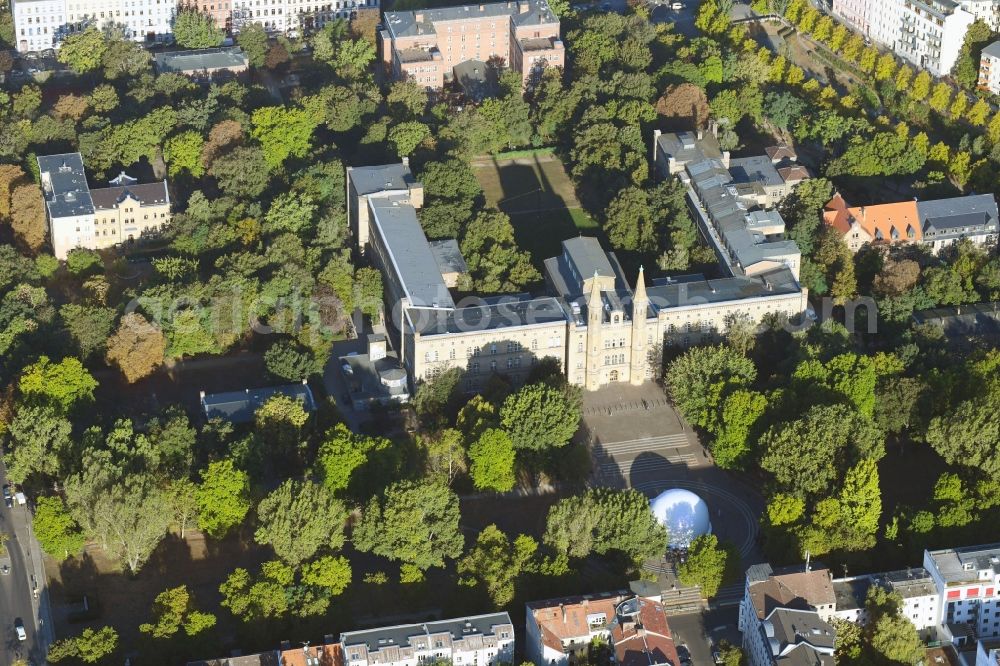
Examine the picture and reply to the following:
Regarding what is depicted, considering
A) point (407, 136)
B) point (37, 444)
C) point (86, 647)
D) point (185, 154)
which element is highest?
point (407, 136)

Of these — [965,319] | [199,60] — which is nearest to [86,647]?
[965,319]

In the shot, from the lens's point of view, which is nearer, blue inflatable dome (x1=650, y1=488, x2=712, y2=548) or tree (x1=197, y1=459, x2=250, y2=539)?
tree (x1=197, y1=459, x2=250, y2=539)

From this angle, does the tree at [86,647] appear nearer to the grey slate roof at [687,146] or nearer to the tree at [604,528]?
the tree at [604,528]

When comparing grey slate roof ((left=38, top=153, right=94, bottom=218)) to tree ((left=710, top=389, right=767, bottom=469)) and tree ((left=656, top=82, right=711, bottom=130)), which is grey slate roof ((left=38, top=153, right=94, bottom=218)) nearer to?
tree ((left=656, top=82, right=711, bottom=130))

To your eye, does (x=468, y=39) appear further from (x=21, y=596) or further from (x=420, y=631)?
(x=420, y=631)

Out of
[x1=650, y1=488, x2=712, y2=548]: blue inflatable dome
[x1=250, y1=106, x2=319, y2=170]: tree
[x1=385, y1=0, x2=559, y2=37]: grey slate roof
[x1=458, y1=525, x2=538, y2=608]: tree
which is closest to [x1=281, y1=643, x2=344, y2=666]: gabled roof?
[x1=458, y1=525, x2=538, y2=608]: tree

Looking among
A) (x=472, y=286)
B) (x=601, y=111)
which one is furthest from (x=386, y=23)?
(x=472, y=286)

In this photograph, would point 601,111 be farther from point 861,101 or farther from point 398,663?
point 398,663
